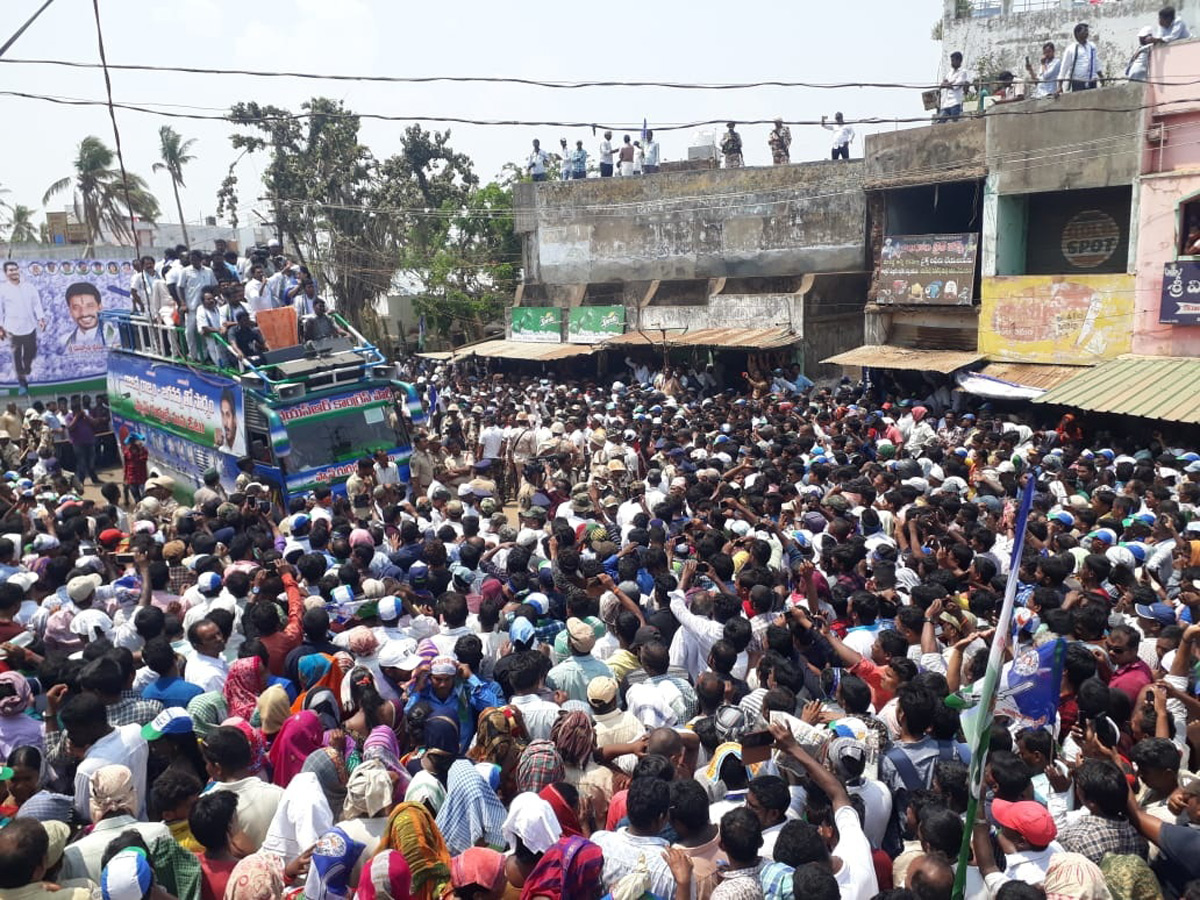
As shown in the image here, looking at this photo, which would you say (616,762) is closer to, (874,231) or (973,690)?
(973,690)

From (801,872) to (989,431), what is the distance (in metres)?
10.5

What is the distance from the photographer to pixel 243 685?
5.09 metres

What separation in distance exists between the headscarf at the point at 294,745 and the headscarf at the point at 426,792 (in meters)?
0.62

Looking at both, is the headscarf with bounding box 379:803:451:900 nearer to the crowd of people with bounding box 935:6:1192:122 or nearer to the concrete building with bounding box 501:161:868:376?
the crowd of people with bounding box 935:6:1192:122

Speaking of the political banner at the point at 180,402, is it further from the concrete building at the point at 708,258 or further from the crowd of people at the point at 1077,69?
the crowd of people at the point at 1077,69

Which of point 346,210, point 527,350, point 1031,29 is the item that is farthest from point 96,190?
point 1031,29

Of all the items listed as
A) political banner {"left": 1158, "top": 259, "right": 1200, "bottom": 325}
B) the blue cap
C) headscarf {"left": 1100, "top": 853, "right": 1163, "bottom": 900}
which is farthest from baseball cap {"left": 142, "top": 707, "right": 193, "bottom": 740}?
political banner {"left": 1158, "top": 259, "right": 1200, "bottom": 325}

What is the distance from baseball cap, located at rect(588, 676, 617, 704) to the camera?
14.5 ft

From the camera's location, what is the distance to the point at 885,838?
3936 millimetres

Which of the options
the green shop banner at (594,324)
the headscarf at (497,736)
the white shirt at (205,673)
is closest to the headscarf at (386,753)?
the headscarf at (497,736)

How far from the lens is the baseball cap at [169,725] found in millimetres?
4141

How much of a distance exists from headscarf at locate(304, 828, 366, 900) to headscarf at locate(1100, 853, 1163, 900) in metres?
2.72

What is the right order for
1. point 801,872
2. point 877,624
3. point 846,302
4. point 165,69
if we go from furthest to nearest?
point 846,302 < point 165,69 < point 877,624 < point 801,872

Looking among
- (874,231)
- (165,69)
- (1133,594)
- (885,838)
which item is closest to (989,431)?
(1133,594)
